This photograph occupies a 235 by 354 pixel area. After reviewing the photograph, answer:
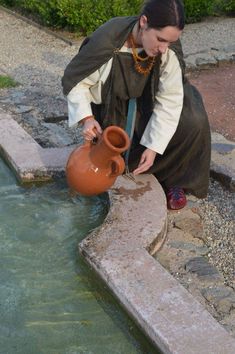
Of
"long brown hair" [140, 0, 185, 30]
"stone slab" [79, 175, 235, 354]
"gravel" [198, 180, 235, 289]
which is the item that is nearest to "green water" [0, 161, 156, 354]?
"stone slab" [79, 175, 235, 354]

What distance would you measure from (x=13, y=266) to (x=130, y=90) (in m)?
1.21

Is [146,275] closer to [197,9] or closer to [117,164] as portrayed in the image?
[117,164]

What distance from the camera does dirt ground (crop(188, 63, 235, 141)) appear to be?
4996mm

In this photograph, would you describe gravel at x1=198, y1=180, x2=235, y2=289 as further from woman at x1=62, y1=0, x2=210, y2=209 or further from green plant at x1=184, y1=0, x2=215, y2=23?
green plant at x1=184, y1=0, x2=215, y2=23

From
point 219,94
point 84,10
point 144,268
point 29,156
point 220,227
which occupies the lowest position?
point 219,94

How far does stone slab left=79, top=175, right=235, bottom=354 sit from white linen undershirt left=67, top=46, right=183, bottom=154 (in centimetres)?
33

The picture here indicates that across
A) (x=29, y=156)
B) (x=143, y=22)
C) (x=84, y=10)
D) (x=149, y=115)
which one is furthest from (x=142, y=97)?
(x=84, y=10)

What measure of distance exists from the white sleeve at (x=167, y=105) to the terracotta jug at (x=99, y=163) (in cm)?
36

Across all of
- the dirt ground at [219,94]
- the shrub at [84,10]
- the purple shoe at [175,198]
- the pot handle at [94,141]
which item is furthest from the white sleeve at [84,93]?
the shrub at [84,10]

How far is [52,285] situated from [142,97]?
1279mm

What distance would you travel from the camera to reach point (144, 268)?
2.80 meters

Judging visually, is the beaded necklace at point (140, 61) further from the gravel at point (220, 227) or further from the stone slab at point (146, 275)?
the gravel at point (220, 227)

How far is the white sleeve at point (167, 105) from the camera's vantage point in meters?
3.32

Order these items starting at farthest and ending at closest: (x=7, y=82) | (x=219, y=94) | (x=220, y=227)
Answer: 1. (x=219, y=94)
2. (x=7, y=82)
3. (x=220, y=227)
